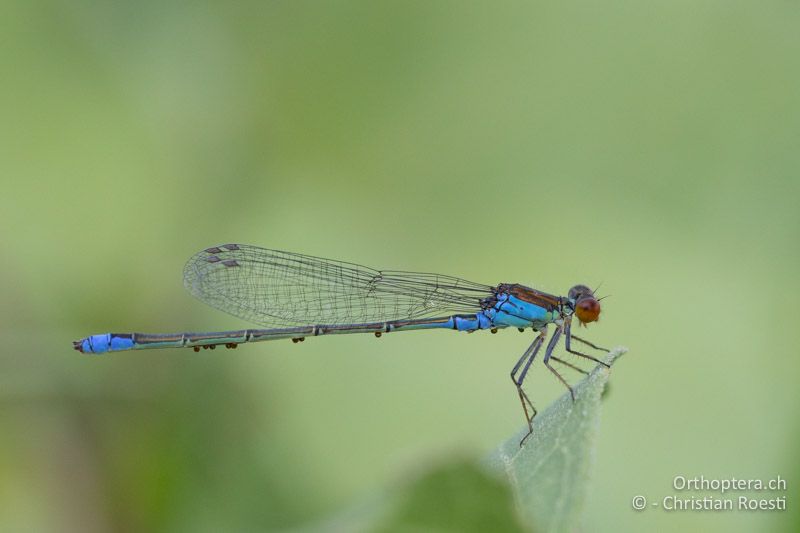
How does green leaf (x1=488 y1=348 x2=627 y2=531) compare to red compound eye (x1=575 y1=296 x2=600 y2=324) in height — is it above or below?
below

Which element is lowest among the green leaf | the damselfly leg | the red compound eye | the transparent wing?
the green leaf

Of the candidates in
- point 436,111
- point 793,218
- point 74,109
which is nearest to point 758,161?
point 793,218

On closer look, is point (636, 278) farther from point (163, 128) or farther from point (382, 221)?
point (163, 128)

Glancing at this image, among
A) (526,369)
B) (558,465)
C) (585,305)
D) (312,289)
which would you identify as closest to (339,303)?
(312,289)

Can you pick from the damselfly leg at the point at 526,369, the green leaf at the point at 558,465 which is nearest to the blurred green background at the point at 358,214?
the damselfly leg at the point at 526,369

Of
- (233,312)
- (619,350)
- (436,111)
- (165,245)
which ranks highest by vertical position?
(436,111)

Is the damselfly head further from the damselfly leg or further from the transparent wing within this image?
the transparent wing

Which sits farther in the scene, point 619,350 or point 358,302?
point 358,302

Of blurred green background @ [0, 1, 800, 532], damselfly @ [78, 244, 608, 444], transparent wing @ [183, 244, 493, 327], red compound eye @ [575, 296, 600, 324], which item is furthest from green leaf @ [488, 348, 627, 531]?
transparent wing @ [183, 244, 493, 327]
